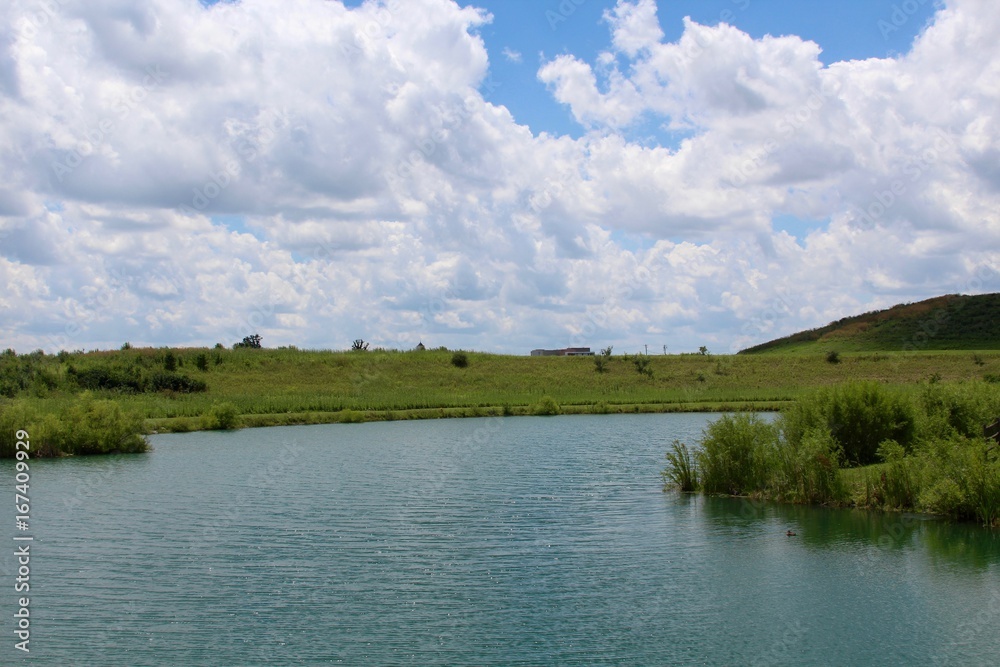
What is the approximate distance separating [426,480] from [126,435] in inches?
823

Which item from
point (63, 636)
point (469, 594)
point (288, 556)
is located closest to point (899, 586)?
point (469, 594)

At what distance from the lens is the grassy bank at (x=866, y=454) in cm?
2261

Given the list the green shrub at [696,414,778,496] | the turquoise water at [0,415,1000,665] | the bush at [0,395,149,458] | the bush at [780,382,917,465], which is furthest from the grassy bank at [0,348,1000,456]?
the green shrub at [696,414,778,496]

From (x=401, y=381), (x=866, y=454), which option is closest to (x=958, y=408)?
(x=866, y=454)

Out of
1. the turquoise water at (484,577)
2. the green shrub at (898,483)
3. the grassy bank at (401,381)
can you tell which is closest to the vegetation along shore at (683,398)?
the green shrub at (898,483)

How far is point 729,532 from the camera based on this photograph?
2327cm

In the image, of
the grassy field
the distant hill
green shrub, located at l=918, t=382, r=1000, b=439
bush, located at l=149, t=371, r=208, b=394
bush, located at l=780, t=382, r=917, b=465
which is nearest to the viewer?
green shrub, located at l=918, t=382, r=1000, b=439

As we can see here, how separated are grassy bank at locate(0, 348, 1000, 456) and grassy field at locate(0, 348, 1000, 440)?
0.12 meters

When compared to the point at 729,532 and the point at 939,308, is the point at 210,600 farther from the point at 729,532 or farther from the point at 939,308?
the point at 939,308

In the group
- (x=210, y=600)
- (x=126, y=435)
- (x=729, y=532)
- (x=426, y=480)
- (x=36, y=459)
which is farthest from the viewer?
(x=126, y=435)

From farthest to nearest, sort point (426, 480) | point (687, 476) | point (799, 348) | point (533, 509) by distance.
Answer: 1. point (799, 348)
2. point (426, 480)
3. point (687, 476)
4. point (533, 509)

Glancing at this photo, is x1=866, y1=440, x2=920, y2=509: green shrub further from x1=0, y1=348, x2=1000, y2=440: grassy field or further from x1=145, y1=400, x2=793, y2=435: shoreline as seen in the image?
x1=0, y1=348, x2=1000, y2=440: grassy field

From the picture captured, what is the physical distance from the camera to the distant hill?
121 metres

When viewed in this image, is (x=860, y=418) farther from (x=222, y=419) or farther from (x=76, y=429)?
(x=222, y=419)
